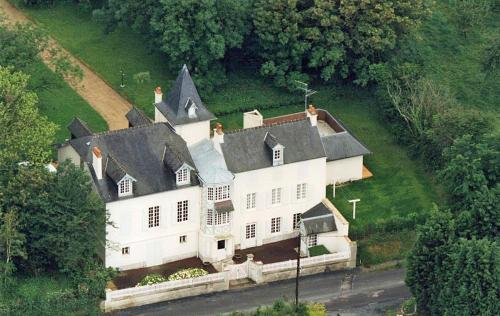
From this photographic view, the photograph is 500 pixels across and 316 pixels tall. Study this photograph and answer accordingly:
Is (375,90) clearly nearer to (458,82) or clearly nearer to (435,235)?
(458,82)

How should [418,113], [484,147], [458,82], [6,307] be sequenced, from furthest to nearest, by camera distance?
[458,82] < [418,113] < [484,147] < [6,307]

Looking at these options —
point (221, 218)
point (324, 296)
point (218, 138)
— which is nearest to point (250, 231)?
point (221, 218)

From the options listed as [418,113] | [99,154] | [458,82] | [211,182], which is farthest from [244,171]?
[458,82]

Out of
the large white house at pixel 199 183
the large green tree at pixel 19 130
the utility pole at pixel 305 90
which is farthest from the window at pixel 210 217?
the utility pole at pixel 305 90

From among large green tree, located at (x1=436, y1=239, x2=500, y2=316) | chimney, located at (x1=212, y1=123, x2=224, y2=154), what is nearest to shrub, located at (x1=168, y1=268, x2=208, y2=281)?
chimney, located at (x1=212, y1=123, x2=224, y2=154)

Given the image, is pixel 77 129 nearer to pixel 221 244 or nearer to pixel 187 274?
pixel 221 244

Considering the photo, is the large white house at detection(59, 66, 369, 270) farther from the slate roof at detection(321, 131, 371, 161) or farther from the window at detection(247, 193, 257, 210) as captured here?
the slate roof at detection(321, 131, 371, 161)
